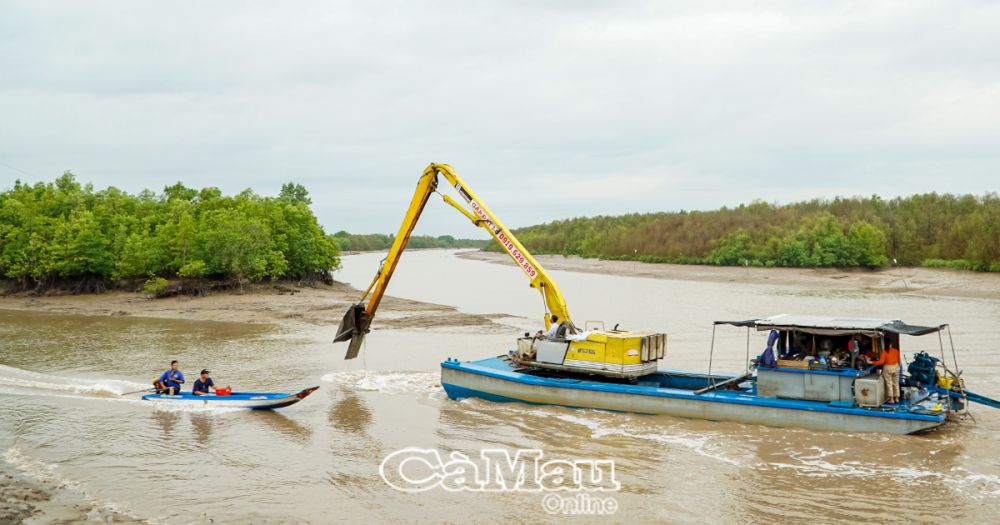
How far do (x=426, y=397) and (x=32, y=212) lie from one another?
47337mm

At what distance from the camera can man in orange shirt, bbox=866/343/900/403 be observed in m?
16.1

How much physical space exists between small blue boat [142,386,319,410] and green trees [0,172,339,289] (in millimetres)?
29142

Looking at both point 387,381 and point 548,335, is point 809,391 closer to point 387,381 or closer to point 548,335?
point 548,335

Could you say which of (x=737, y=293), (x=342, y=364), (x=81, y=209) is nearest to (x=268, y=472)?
(x=342, y=364)

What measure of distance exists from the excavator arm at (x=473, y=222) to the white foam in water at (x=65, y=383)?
645cm

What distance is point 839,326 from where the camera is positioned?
1634 cm

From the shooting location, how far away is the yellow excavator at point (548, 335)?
1886 centimetres

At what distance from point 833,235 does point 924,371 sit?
6216 cm

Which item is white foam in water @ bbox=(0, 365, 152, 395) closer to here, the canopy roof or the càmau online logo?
the càmau online logo

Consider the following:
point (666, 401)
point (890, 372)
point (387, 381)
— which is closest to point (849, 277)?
point (387, 381)

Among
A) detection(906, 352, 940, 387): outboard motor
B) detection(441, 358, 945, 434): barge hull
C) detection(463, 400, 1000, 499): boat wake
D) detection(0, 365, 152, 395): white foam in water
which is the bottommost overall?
detection(463, 400, 1000, 499): boat wake

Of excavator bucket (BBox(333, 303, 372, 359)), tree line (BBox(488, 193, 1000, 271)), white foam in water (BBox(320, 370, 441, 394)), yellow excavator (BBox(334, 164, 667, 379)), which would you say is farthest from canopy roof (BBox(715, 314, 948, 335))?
tree line (BBox(488, 193, 1000, 271))

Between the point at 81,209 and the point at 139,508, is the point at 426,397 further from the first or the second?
the point at 81,209

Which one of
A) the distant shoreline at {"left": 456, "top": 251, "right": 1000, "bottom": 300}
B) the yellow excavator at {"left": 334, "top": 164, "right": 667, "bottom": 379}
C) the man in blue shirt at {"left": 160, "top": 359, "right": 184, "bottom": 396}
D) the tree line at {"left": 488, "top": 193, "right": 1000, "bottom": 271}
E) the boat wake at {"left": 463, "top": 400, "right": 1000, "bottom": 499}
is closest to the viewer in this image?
the boat wake at {"left": 463, "top": 400, "right": 1000, "bottom": 499}
